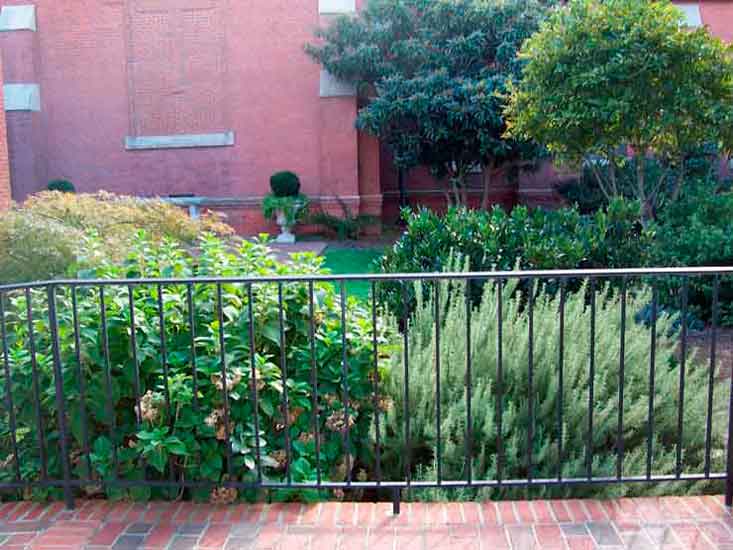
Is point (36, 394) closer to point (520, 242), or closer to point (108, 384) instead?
point (108, 384)

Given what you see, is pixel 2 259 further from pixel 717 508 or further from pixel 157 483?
pixel 717 508

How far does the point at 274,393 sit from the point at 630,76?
5.97 meters

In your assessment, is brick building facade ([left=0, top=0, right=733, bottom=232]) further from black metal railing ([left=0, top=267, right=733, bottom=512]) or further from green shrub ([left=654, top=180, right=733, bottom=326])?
black metal railing ([left=0, top=267, right=733, bottom=512])

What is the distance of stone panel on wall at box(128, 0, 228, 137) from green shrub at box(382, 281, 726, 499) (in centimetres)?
1472

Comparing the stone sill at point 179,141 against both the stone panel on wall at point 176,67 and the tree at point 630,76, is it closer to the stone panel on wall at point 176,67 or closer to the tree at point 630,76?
the stone panel on wall at point 176,67

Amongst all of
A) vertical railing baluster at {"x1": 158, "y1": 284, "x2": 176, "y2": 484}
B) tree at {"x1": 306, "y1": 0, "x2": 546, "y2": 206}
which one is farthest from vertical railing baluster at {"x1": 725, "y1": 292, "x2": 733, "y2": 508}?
tree at {"x1": 306, "y1": 0, "x2": 546, "y2": 206}

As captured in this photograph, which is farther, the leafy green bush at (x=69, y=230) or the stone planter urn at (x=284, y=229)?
the stone planter urn at (x=284, y=229)

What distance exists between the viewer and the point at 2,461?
12.3 ft

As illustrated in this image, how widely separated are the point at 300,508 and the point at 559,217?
453 cm

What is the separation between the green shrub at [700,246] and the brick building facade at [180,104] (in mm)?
9814

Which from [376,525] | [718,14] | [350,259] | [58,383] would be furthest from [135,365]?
[718,14]

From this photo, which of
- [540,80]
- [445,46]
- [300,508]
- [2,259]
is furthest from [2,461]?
[445,46]

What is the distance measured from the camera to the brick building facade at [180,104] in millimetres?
17469

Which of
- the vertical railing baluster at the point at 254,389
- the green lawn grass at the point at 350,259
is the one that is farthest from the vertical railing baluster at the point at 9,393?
the green lawn grass at the point at 350,259
